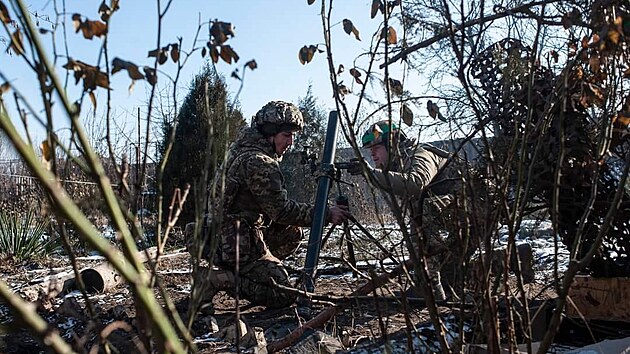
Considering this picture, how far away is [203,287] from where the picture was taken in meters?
1.39

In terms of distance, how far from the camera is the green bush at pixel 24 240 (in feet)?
26.7

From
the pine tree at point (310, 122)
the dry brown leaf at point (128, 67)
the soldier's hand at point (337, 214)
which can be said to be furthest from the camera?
the pine tree at point (310, 122)

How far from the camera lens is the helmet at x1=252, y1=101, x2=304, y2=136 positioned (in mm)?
4809

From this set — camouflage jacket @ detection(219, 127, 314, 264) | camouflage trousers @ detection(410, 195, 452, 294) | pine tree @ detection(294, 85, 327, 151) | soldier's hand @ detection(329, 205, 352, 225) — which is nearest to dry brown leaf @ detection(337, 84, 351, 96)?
camouflage trousers @ detection(410, 195, 452, 294)

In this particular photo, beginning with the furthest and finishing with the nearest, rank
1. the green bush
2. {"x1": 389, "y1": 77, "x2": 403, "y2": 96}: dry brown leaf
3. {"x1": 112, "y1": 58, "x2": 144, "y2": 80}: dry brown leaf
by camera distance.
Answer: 1. the green bush
2. {"x1": 389, "y1": 77, "x2": 403, "y2": 96}: dry brown leaf
3. {"x1": 112, "y1": 58, "x2": 144, "y2": 80}: dry brown leaf

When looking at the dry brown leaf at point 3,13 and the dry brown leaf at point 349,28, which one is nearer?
Result: the dry brown leaf at point 3,13

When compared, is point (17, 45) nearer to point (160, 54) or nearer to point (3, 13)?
point (3, 13)

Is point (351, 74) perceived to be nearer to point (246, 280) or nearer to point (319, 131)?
point (246, 280)

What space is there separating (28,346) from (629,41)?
3.75 m

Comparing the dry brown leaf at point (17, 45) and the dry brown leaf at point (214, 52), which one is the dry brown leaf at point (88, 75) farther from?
the dry brown leaf at point (214, 52)

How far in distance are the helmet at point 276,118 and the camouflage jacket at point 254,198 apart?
78 millimetres

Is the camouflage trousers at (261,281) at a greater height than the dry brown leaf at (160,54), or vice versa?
the dry brown leaf at (160,54)

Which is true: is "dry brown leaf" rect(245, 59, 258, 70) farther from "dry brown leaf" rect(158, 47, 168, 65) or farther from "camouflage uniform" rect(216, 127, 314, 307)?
"camouflage uniform" rect(216, 127, 314, 307)

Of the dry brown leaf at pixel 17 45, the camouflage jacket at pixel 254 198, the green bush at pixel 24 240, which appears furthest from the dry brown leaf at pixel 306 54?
the green bush at pixel 24 240
